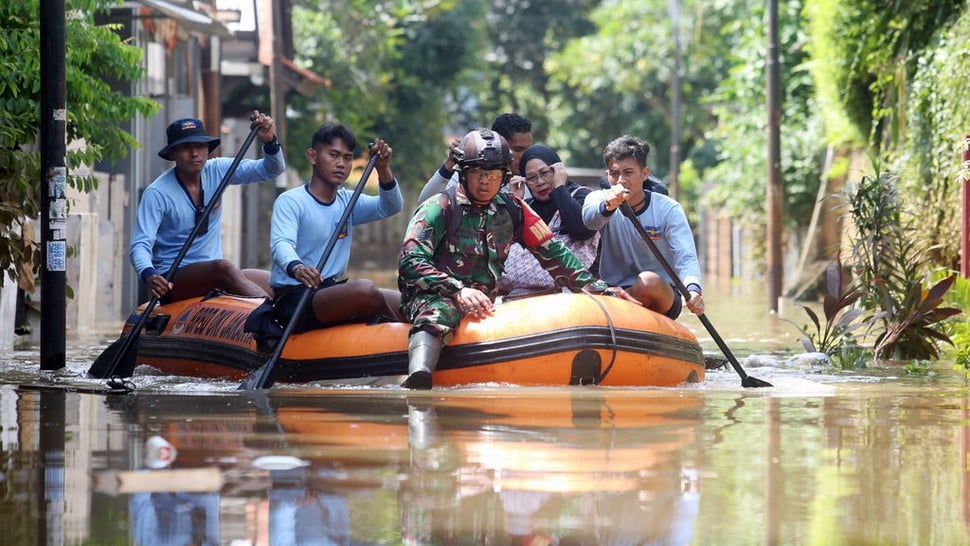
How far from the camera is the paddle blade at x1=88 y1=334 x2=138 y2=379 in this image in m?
10.1

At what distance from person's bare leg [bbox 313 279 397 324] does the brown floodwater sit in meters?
0.56

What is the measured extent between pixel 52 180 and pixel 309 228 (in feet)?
5.58

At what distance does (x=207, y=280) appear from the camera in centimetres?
1101

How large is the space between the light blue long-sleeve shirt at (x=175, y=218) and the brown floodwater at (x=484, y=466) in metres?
1.43

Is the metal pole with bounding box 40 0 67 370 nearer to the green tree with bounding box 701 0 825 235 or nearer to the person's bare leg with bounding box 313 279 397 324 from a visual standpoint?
the person's bare leg with bounding box 313 279 397 324

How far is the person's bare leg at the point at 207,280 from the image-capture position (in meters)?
11.0

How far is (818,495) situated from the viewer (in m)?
5.60

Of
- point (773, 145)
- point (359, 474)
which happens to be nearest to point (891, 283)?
point (359, 474)

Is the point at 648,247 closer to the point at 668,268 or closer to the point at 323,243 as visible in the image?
the point at 668,268

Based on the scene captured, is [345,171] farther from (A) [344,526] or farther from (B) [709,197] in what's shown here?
(B) [709,197]

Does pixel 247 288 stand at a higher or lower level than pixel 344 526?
higher

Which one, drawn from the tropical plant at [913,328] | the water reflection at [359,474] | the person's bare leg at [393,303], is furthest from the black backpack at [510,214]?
the tropical plant at [913,328]

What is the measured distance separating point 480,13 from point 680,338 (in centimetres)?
3282

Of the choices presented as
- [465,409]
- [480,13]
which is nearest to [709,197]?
[480,13]
